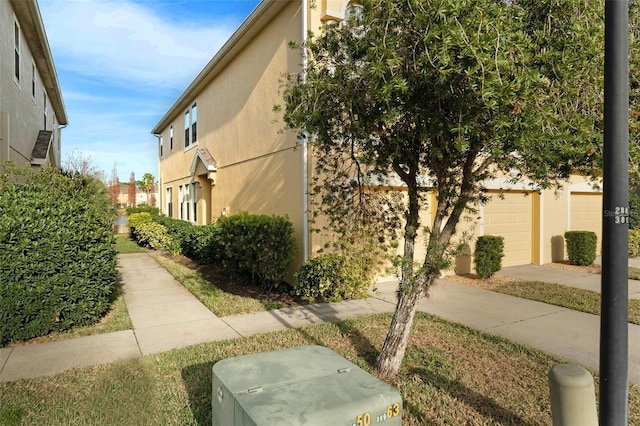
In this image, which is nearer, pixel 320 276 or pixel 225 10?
pixel 320 276

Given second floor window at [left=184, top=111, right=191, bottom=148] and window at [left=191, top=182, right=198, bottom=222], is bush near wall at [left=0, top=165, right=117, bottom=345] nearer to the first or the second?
window at [left=191, top=182, right=198, bottom=222]

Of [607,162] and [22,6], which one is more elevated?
[22,6]

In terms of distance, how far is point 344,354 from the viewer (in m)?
5.04

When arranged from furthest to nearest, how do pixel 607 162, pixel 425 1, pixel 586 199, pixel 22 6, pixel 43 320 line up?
pixel 586 199, pixel 22 6, pixel 43 320, pixel 425 1, pixel 607 162

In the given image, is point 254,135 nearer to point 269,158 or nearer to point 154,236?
point 269,158

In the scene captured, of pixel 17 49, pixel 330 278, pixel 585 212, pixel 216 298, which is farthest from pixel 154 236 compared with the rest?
pixel 585 212

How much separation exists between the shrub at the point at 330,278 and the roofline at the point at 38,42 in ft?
32.1

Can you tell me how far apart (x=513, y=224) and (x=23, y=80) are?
48.2ft

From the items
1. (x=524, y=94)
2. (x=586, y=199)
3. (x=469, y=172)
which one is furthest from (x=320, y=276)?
(x=586, y=199)

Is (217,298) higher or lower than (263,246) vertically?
lower

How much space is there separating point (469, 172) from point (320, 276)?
13.4 feet

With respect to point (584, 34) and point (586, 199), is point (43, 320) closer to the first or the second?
point (584, 34)

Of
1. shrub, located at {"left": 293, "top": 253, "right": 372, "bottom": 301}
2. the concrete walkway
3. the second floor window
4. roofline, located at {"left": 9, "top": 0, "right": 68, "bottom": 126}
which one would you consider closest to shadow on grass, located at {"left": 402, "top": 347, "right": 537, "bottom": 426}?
the concrete walkway

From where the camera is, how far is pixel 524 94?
297 cm
